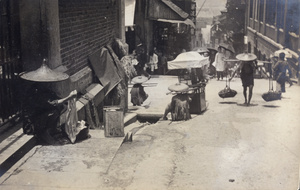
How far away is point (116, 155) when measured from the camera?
25.1 ft

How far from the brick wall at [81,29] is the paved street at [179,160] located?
88.1 inches

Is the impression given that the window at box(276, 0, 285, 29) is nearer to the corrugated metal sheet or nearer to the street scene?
the corrugated metal sheet

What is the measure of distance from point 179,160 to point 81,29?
4.31 metres

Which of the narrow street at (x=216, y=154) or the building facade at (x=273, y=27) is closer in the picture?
the narrow street at (x=216, y=154)

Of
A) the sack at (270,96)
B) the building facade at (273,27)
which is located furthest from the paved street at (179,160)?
the building facade at (273,27)

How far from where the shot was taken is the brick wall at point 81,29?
29.4ft

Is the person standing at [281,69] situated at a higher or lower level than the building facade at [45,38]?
lower

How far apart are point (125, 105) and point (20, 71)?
24.4 ft

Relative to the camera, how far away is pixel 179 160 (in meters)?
8.11

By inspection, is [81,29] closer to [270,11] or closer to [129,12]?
[129,12]

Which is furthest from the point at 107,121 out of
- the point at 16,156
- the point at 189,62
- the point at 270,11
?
the point at 270,11

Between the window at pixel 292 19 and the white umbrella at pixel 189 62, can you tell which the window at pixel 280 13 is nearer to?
the window at pixel 292 19

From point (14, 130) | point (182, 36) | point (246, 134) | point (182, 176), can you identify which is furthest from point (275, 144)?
point (182, 36)

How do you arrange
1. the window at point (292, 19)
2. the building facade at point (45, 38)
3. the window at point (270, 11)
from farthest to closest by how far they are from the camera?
the window at point (270, 11) < the window at point (292, 19) < the building facade at point (45, 38)
